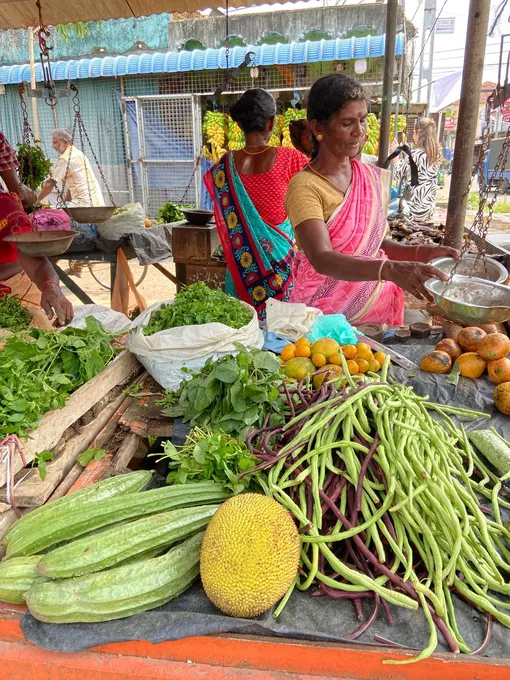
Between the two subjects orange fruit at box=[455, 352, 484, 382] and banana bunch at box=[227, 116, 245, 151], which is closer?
orange fruit at box=[455, 352, 484, 382]

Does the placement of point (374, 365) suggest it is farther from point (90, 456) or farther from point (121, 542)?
point (121, 542)

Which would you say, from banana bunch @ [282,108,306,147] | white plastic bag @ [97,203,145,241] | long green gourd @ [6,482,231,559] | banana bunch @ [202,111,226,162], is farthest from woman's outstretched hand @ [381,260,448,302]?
banana bunch @ [202,111,226,162]

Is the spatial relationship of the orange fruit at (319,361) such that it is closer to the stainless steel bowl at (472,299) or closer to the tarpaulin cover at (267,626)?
the stainless steel bowl at (472,299)

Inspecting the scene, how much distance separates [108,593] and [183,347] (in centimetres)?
124

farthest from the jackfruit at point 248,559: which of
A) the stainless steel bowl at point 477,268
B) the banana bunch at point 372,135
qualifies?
the banana bunch at point 372,135

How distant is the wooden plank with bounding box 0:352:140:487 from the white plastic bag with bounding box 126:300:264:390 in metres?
0.14

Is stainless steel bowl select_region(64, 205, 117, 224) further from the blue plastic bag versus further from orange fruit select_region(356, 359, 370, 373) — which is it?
orange fruit select_region(356, 359, 370, 373)

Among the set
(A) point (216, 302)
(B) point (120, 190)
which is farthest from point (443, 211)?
(A) point (216, 302)

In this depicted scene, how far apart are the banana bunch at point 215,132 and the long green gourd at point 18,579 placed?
9835 mm

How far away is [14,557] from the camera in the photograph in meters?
1.28

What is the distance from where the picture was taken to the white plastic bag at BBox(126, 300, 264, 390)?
→ 2217 mm

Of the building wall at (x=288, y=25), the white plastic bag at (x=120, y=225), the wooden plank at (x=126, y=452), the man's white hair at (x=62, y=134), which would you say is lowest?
the wooden plank at (x=126, y=452)

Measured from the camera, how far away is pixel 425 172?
7086 millimetres

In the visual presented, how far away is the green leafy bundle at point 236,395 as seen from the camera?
169 cm
